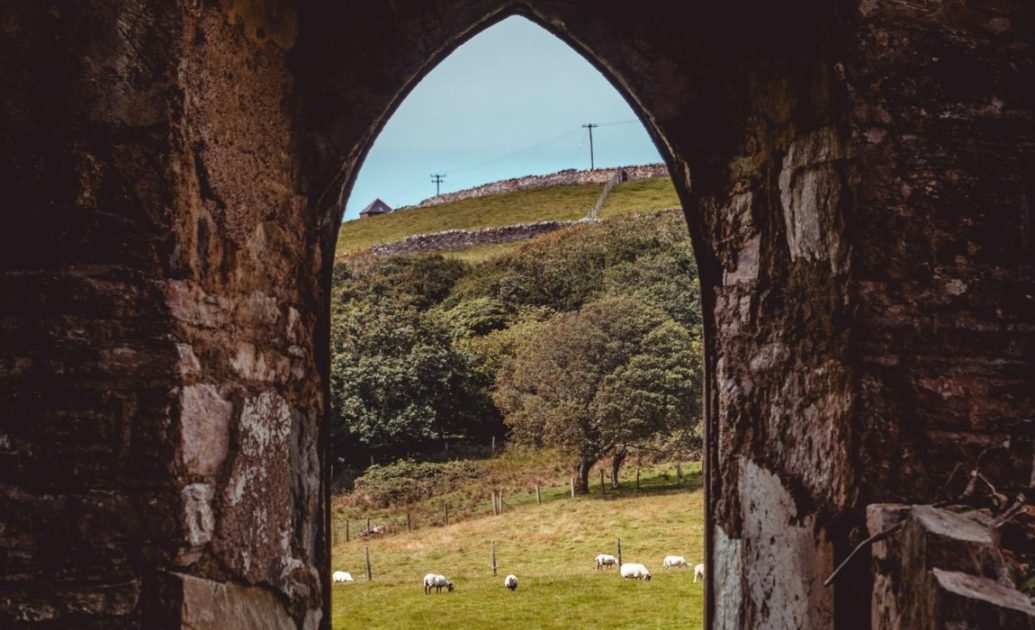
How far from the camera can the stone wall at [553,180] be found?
173 ft

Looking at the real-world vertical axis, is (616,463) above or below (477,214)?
below

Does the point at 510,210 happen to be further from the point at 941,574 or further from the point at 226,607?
the point at 941,574

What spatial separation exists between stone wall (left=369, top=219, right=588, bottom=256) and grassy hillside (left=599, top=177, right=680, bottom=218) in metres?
3.52

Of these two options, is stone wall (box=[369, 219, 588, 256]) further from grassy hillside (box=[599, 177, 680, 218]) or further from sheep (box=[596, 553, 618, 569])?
sheep (box=[596, 553, 618, 569])

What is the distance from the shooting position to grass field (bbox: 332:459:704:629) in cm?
1248

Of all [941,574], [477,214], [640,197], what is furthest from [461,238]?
[941,574]

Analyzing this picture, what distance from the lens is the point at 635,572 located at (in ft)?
48.6

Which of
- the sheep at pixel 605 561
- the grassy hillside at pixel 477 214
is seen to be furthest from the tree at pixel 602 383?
the grassy hillside at pixel 477 214

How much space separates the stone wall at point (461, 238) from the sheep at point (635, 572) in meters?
30.8

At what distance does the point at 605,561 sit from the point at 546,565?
118 cm

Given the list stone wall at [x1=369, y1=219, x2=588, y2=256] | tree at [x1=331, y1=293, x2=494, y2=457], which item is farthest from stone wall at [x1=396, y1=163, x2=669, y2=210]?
tree at [x1=331, y1=293, x2=494, y2=457]

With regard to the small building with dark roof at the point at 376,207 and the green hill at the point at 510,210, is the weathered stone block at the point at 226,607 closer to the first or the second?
the green hill at the point at 510,210

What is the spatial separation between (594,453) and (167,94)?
23017 millimetres

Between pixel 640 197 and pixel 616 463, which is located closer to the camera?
pixel 616 463
